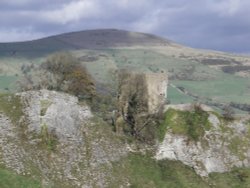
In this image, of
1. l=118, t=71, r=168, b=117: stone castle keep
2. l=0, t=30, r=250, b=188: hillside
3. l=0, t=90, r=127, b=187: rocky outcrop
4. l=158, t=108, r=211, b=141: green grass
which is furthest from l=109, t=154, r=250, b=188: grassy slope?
l=118, t=71, r=168, b=117: stone castle keep

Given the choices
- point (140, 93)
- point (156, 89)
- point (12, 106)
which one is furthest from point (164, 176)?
point (12, 106)

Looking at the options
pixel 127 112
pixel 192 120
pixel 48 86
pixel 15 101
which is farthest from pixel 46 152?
pixel 48 86

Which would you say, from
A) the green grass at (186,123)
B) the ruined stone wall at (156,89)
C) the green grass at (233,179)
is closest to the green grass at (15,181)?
the green grass at (186,123)

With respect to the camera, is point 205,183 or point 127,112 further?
point 127,112

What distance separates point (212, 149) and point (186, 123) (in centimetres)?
561

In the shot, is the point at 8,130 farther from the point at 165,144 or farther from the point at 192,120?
the point at 192,120

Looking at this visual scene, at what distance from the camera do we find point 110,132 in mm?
73875

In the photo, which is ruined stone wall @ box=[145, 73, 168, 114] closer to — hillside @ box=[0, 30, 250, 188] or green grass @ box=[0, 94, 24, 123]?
hillside @ box=[0, 30, 250, 188]

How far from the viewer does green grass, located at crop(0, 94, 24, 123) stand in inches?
2744

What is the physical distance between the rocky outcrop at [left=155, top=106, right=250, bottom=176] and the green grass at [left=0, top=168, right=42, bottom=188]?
68.4 feet

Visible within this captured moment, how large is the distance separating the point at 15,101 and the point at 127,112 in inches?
680

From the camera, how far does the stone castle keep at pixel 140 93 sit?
7912 centimetres

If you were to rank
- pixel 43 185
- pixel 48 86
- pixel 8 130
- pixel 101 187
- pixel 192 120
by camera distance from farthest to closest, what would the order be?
pixel 48 86, pixel 192 120, pixel 8 130, pixel 101 187, pixel 43 185

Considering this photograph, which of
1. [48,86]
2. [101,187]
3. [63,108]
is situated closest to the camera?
[101,187]
